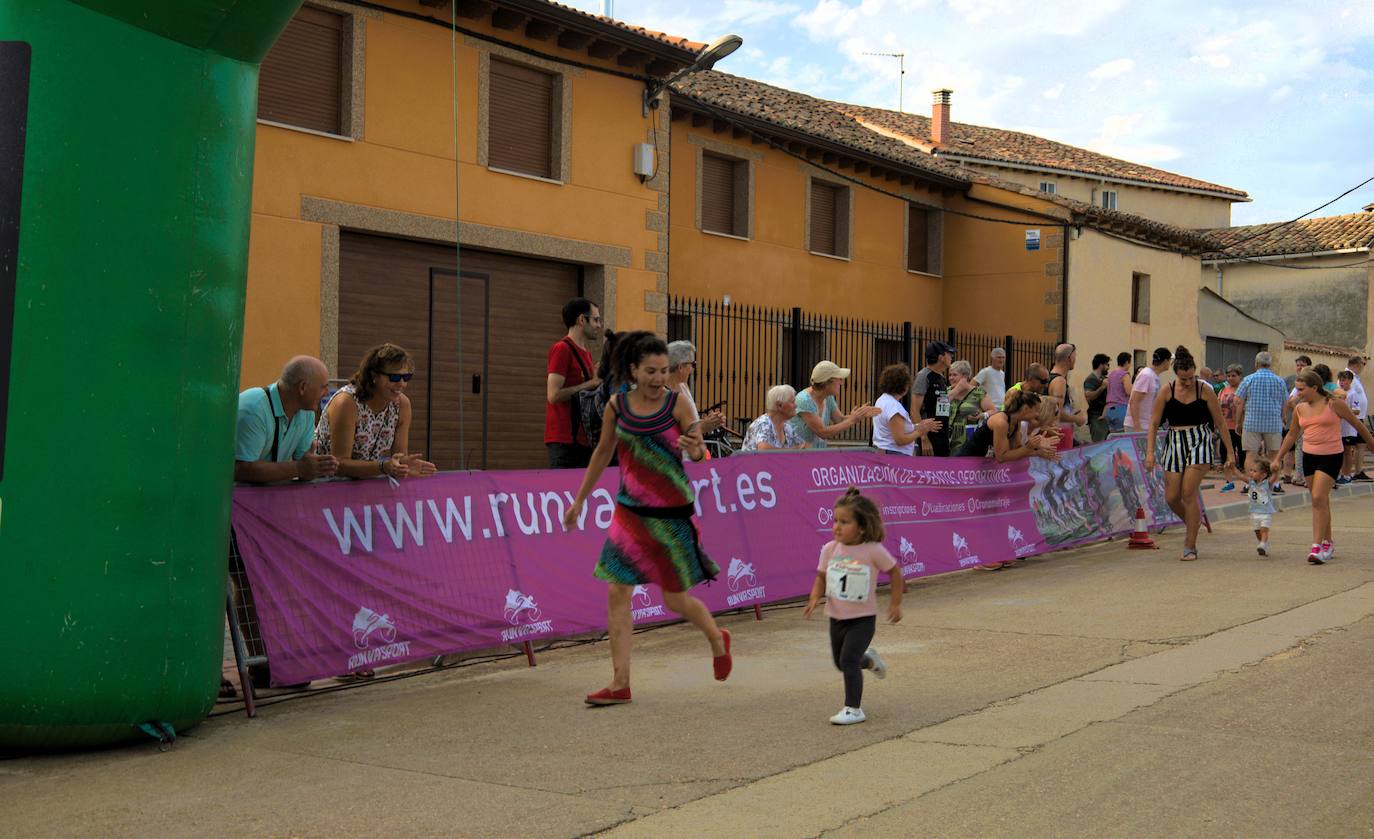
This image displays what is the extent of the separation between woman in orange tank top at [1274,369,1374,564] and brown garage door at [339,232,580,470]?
8.93 meters

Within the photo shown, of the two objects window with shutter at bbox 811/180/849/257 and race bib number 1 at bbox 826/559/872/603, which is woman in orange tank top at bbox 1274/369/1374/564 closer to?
race bib number 1 at bbox 826/559/872/603

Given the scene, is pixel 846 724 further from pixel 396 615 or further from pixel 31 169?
pixel 31 169

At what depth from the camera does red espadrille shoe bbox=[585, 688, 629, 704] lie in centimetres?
649

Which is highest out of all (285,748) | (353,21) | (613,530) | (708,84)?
(708,84)

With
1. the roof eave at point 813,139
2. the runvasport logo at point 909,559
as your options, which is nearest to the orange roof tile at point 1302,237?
the roof eave at point 813,139

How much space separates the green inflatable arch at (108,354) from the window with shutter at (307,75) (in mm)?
10256

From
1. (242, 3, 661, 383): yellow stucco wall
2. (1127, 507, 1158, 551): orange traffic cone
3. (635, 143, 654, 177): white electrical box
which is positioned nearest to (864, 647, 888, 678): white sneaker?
(1127, 507, 1158, 551): orange traffic cone

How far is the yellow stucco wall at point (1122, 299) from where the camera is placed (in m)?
29.4

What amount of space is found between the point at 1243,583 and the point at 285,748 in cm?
758

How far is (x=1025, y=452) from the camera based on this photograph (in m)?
12.0

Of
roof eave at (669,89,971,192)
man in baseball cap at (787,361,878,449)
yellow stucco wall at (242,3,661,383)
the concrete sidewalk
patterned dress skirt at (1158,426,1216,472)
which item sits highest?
roof eave at (669,89,971,192)

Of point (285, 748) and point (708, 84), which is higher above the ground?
point (708, 84)

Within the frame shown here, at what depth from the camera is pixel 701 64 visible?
18.6m

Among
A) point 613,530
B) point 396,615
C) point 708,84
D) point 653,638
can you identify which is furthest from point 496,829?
point 708,84
